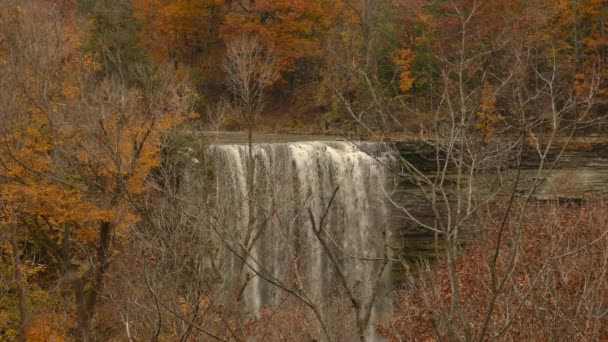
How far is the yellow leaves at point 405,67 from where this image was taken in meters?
25.5

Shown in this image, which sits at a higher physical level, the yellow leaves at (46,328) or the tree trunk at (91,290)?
the tree trunk at (91,290)

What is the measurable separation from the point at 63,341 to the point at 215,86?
20.6 meters

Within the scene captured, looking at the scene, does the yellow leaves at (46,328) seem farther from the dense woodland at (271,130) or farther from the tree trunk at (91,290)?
the tree trunk at (91,290)

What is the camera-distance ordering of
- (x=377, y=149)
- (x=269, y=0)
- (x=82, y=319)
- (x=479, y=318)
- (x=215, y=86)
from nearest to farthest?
(x=479, y=318) < (x=82, y=319) < (x=377, y=149) < (x=269, y=0) < (x=215, y=86)

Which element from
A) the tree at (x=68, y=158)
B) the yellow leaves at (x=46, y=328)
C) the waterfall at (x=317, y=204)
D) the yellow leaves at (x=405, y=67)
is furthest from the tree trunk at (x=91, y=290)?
the yellow leaves at (x=405, y=67)

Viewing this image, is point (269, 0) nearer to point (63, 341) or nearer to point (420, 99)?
point (420, 99)

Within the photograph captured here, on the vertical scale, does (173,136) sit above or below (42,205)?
above

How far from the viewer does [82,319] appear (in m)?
12.8

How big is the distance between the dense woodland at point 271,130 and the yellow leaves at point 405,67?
6.9 inches

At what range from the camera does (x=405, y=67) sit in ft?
86.6

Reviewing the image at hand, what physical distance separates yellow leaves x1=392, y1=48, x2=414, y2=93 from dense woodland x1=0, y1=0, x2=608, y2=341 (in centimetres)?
17

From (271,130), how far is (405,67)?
21.2ft

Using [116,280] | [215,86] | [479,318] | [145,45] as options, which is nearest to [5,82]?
[116,280]

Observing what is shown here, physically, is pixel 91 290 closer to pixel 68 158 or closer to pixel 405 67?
pixel 68 158
